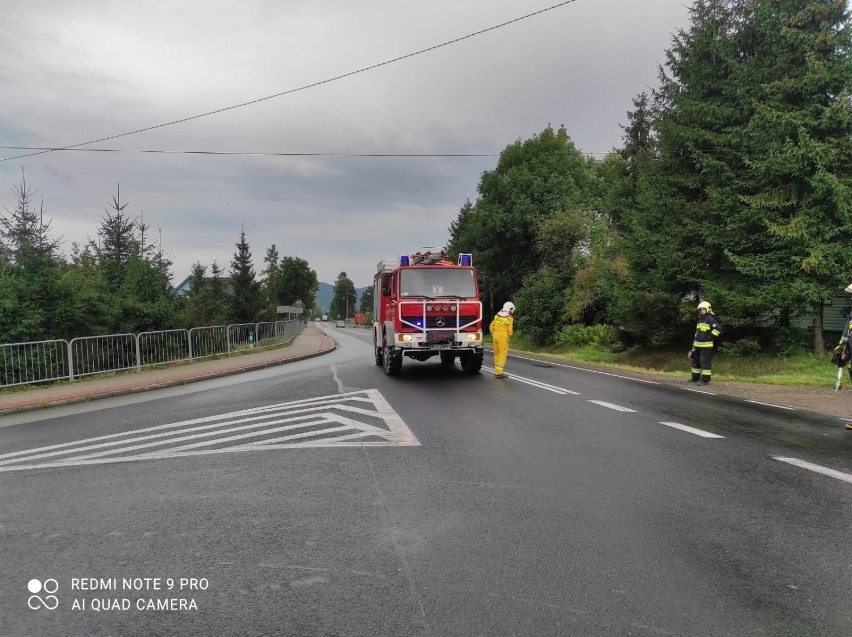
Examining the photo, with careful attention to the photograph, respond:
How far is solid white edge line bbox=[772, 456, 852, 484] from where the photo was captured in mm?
5371

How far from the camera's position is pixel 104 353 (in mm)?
15305

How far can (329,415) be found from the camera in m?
8.80

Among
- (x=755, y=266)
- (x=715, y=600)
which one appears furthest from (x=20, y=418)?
(x=755, y=266)

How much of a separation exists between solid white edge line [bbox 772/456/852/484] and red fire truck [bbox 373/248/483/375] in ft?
27.1

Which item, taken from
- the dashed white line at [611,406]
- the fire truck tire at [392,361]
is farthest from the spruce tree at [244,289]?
the dashed white line at [611,406]

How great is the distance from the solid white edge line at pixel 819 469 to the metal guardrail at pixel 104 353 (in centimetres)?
1476

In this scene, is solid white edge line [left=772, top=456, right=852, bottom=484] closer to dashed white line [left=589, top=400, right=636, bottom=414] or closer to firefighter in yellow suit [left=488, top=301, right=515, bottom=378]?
dashed white line [left=589, top=400, right=636, bottom=414]

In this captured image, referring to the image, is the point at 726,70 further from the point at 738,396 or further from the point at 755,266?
the point at 738,396

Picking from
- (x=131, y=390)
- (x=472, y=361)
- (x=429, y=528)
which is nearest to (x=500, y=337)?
(x=472, y=361)

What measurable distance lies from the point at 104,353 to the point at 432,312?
9.25 metres

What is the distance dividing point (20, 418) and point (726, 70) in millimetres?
23221

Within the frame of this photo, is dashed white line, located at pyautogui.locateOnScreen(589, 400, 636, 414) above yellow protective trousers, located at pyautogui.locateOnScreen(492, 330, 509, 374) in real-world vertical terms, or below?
below

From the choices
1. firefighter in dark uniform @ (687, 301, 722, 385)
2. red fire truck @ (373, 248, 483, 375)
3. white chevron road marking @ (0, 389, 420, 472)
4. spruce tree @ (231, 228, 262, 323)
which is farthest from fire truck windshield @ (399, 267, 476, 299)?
spruce tree @ (231, 228, 262, 323)

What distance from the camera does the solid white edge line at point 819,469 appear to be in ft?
17.6
